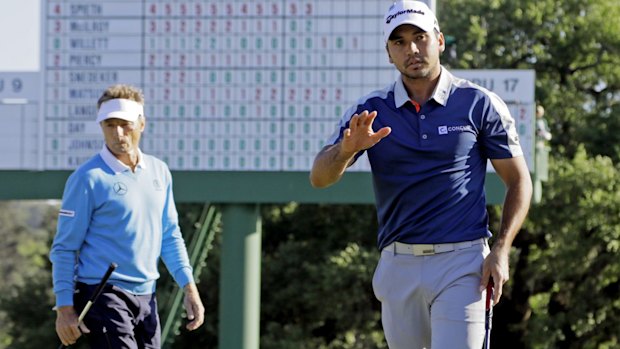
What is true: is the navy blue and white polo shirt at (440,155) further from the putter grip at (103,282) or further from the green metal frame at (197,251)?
the green metal frame at (197,251)

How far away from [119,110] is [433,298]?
1.79 metres

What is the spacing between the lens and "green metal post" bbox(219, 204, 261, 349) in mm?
14609

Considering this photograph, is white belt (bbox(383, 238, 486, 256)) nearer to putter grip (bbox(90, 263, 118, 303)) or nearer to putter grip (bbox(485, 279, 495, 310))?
putter grip (bbox(485, 279, 495, 310))

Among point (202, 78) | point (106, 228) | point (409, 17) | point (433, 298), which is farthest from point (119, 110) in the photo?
point (202, 78)

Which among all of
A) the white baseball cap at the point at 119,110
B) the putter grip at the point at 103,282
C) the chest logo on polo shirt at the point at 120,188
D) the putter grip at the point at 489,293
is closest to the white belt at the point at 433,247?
the putter grip at the point at 489,293

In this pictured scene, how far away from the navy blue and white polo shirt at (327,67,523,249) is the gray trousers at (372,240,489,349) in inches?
3.1

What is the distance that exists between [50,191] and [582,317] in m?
12.1

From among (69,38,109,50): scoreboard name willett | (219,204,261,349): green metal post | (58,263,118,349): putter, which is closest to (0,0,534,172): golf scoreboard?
(69,38,109,50): scoreboard name willett

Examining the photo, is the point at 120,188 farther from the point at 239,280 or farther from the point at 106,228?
the point at 239,280

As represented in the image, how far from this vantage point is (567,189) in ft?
73.7

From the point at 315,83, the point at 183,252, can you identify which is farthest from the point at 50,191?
the point at 183,252

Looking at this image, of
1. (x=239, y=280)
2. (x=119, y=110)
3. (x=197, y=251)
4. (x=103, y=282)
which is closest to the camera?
(x=103, y=282)

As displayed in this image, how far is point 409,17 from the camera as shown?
465cm

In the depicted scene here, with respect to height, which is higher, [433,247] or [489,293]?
[433,247]
